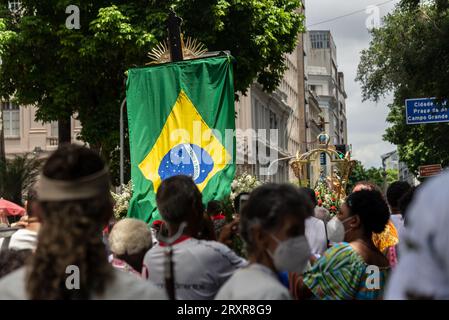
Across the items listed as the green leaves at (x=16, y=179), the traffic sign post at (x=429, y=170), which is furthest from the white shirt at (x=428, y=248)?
the traffic sign post at (x=429, y=170)

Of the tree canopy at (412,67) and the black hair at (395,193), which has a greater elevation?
the tree canopy at (412,67)

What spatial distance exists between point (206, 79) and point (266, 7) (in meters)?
14.2

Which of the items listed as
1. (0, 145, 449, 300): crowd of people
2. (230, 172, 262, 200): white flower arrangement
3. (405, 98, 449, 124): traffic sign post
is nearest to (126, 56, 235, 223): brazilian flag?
(230, 172, 262, 200): white flower arrangement

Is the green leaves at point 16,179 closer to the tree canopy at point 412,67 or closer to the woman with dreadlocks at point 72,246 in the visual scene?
the tree canopy at point 412,67

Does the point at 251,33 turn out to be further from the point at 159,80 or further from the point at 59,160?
the point at 59,160

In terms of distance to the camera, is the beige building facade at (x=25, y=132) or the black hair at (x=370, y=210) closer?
the black hair at (x=370, y=210)

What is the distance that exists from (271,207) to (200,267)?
1019mm

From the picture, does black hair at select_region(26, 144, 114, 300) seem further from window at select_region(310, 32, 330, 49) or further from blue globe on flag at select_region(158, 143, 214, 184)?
window at select_region(310, 32, 330, 49)

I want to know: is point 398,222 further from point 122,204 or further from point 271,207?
point 122,204

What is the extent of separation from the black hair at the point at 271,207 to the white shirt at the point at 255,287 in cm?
18

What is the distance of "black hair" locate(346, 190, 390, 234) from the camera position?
16.8ft

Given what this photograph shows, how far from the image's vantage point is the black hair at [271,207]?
10.4 ft

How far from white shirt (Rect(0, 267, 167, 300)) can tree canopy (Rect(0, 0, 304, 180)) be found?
19.1 meters

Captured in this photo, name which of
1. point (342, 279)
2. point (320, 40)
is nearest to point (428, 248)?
point (342, 279)
